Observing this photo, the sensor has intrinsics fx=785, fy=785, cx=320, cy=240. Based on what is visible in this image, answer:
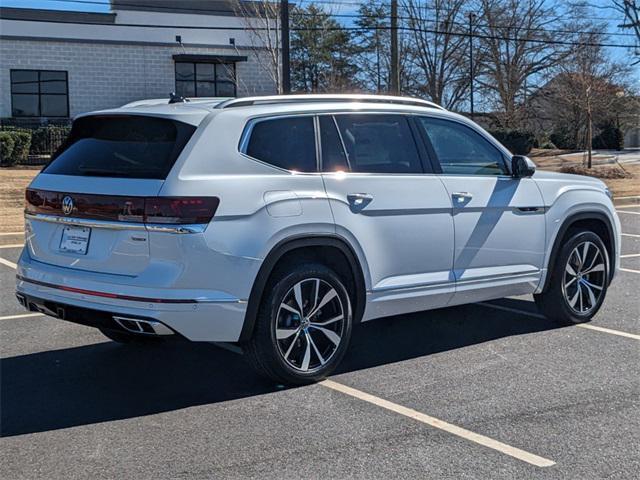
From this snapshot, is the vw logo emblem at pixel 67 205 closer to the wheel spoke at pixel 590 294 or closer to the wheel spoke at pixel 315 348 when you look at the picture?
the wheel spoke at pixel 315 348

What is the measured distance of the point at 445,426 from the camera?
14.6 ft

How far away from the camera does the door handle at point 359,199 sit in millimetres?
5285

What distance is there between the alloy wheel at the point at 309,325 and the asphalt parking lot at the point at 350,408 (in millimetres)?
209

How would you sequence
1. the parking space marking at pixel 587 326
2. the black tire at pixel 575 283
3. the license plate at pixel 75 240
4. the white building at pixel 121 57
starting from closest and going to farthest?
the license plate at pixel 75 240 < the parking space marking at pixel 587 326 < the black tire at pixel 575 283 < the white building at pixel 121 57

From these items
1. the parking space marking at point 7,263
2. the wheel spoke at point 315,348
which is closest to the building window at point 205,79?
the parking space marking at point 7,263

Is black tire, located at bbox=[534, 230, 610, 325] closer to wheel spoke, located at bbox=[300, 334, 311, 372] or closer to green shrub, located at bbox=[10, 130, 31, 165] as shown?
wheel spoke, located at bbox=[300, 334, 311, 372]

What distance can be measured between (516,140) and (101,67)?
18.8m

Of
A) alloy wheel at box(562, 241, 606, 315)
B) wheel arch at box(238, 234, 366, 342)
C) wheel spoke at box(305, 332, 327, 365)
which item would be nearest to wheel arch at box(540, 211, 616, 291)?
alloy wheel at box(562, 241, 606, 315)

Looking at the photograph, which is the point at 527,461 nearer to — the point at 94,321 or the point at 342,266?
the point at 342,266

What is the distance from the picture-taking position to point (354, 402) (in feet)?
16.0

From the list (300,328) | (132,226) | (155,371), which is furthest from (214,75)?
(132,226)

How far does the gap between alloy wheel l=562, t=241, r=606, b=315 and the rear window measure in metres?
3.64

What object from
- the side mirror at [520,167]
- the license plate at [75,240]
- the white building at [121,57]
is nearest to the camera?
the license plate at [75,240]

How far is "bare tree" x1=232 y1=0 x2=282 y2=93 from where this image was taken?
26.4 m
